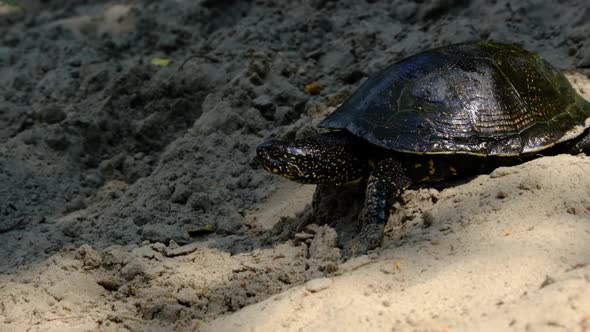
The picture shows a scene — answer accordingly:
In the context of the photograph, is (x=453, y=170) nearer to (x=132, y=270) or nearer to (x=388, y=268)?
(x=388, y=268)

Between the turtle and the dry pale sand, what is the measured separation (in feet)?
0.65

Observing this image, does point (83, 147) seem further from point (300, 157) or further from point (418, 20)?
point (418, 20)

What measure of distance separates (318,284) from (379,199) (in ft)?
2.34

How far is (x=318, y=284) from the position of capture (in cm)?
314

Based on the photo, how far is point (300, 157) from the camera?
12.8 ft

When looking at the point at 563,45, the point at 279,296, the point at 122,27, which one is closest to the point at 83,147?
the point at 122,27

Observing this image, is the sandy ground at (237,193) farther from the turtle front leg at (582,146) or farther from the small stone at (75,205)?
the turtle front leg at (582,146)

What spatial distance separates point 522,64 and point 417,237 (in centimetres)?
142

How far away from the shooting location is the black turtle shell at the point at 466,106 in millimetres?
3803

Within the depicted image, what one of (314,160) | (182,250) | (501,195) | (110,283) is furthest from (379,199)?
(110,283)

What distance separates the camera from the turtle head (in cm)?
391

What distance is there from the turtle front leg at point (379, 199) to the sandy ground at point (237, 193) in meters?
0.11

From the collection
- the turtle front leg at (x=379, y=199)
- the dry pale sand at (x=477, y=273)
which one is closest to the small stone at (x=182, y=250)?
the dry pale sand at (x=477, y=273)

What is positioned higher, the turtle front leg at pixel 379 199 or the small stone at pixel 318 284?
the turtle front leg at pixel 379 199
